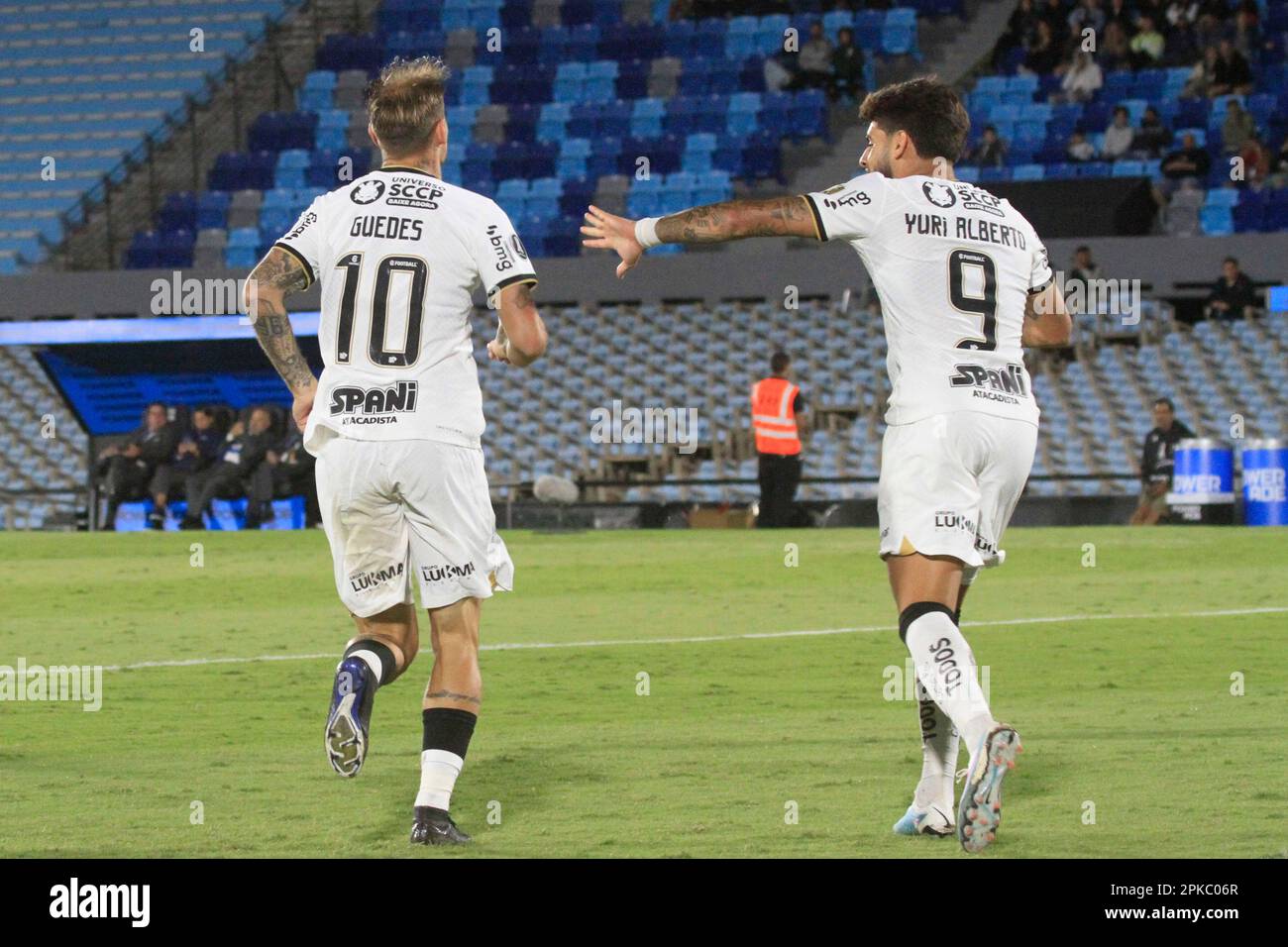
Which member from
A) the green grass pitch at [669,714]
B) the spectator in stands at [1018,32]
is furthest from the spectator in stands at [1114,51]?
the green grass pitch at [669,714]

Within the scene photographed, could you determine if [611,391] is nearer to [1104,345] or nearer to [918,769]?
[1104,345]

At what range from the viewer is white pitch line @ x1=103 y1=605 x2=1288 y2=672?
11.0m

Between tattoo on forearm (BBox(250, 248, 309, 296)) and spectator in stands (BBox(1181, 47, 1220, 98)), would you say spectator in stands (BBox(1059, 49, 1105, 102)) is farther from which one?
tattoo on forearm (BBox(250, 248, 309, 296))

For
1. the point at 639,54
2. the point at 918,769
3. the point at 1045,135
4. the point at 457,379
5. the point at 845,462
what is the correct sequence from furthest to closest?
the point at 639,54 < the point at 1045,135 < the point at 845,462 < the point at 918,769 < the point at 457,379

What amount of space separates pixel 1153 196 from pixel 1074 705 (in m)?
20.5

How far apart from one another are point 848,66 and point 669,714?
24991 mm

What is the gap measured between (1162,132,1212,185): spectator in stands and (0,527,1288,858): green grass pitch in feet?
40.7

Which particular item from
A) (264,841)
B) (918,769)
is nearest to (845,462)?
(918,769)

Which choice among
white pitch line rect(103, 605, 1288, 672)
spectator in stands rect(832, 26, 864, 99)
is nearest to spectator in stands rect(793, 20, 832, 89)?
spectator in stands rect(832, 26, 864, 99)

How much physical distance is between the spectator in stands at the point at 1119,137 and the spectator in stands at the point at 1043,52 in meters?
2.77

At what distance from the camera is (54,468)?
30266 mm

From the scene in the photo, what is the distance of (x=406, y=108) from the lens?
19.7 ft

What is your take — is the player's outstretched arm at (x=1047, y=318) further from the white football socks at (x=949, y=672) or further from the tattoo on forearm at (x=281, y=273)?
the tattoo on forearm at (x=281, y=273)

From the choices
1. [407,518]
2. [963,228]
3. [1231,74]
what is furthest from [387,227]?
[1231,74]
